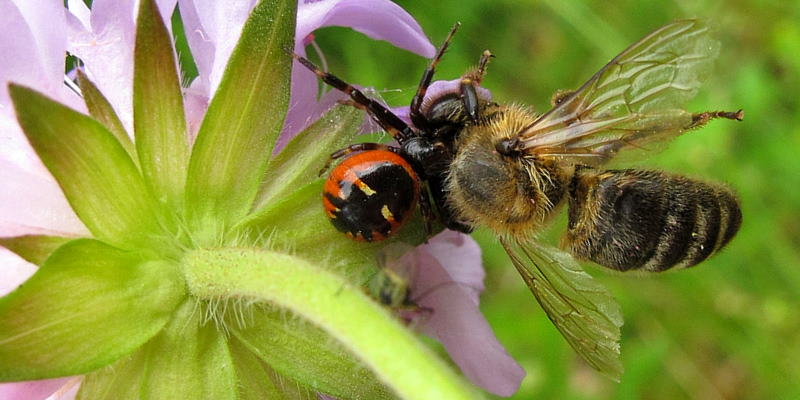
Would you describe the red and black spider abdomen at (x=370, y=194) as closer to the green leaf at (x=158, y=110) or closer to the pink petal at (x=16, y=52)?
the green leaf at (x=158, y=110)

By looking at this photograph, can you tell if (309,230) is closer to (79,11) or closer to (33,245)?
(33,245)

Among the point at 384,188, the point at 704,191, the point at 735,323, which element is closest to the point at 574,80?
the point at 735,323

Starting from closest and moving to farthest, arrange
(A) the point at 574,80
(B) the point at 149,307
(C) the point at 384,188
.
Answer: (B) the point at 149,307
(C) the point at 384,188
(A) the point at 574,80

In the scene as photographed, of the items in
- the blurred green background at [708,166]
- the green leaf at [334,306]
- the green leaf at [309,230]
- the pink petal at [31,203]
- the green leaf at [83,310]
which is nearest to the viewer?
the green leaf at [334,306]

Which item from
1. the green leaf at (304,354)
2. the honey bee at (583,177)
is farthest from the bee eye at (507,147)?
the green leaf at (304,354)

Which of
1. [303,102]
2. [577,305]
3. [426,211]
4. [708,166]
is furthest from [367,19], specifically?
[708,166]

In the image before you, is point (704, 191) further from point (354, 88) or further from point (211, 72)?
point (211, 72)

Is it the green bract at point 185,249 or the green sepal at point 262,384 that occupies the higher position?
the green bract at point 185,249

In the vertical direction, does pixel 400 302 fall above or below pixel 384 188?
below
